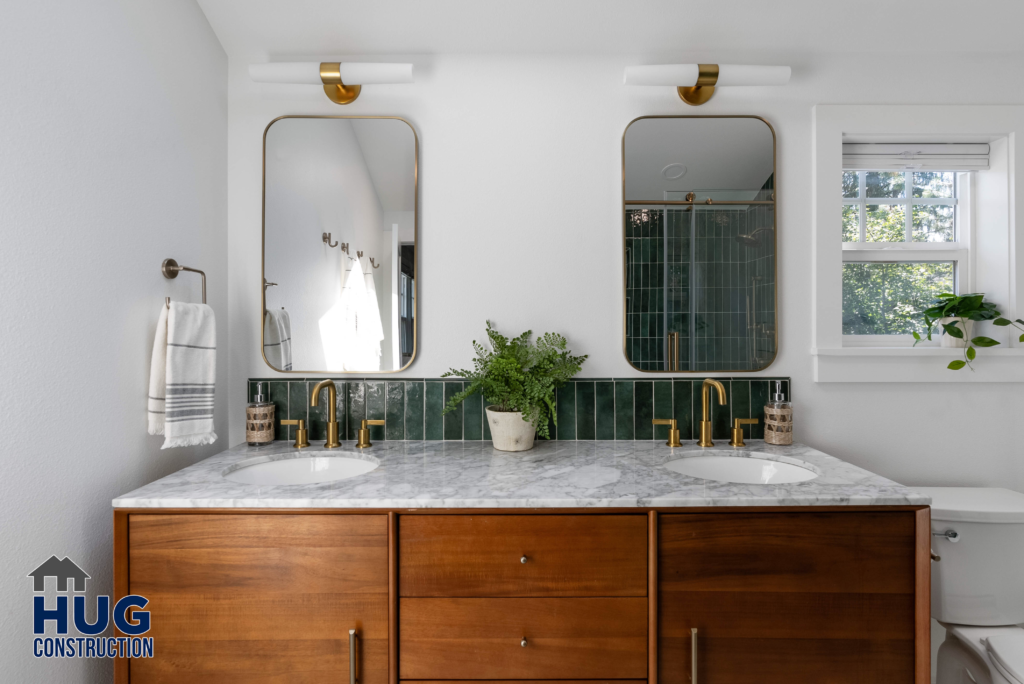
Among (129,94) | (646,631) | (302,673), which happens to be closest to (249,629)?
(302,673)

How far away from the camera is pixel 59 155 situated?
3.43 ft

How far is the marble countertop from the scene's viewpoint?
3.55ft

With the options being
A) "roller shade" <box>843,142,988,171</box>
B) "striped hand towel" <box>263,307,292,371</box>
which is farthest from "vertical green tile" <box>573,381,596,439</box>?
"roller shade" <box>843,142,988,171</box>

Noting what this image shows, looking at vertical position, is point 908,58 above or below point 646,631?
above

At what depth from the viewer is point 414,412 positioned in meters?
1.67

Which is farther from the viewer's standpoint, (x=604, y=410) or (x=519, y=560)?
(x=604, y=410)

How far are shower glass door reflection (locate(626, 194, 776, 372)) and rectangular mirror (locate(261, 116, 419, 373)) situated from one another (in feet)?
2.53

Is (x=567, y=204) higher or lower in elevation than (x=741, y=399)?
higher

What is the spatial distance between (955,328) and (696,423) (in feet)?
2.99

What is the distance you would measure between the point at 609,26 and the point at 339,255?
3.73ft

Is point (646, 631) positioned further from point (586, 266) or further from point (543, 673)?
point (586, 266)

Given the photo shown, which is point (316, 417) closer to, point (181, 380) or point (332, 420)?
point (332, 420)

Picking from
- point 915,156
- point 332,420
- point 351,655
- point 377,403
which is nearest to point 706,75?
point 915,156

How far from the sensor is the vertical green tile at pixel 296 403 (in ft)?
5.45
